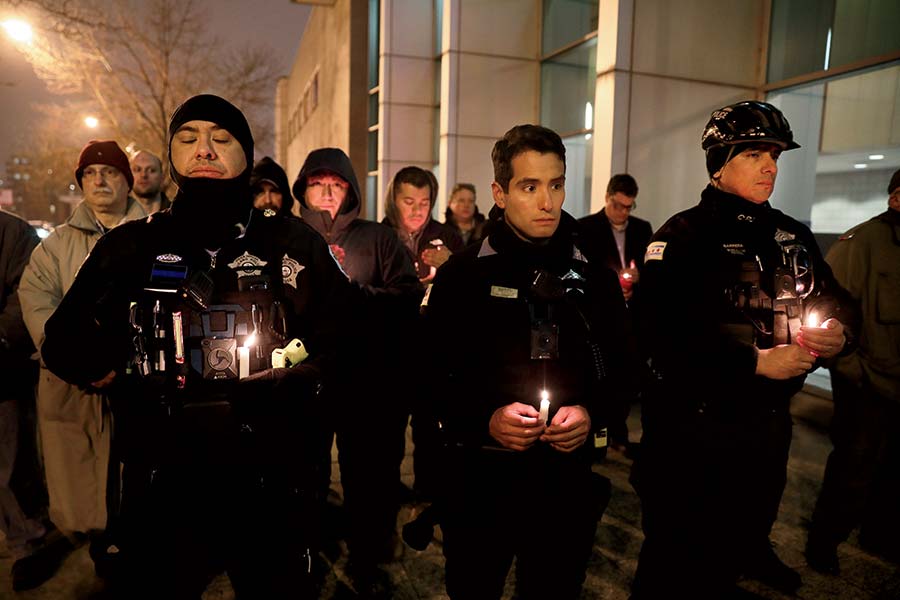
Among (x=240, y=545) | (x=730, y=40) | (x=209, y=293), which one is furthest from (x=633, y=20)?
(x=240, y=545)

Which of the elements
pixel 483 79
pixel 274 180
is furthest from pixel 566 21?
pixel 274 180

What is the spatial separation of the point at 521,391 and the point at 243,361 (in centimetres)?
95

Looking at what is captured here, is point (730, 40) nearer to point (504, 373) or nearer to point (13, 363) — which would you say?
point (504, 373)

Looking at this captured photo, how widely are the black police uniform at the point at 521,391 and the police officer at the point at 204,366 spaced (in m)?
0.51

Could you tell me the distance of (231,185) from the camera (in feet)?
6.87

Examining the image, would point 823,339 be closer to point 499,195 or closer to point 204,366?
point 499,195

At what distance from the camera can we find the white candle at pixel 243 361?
1954 mm

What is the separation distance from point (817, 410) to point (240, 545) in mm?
6029

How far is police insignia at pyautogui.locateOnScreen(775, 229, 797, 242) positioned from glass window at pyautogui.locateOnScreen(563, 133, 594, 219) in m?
7.24

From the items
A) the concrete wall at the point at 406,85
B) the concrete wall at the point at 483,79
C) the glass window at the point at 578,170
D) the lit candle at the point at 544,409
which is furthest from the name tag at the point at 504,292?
the concrete wall at the point at 406,85

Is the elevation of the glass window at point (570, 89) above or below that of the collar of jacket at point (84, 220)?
above

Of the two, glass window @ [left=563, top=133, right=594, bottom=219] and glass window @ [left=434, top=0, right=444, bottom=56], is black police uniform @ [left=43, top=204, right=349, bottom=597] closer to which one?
glass window @ [left=563, top=133, right=594, bottom=219]

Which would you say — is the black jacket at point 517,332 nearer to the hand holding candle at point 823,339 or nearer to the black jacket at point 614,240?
the hand holding candle at point 823,339

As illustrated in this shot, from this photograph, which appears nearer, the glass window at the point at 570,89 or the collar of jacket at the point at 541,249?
the collar of jacket at the point at 541,249
